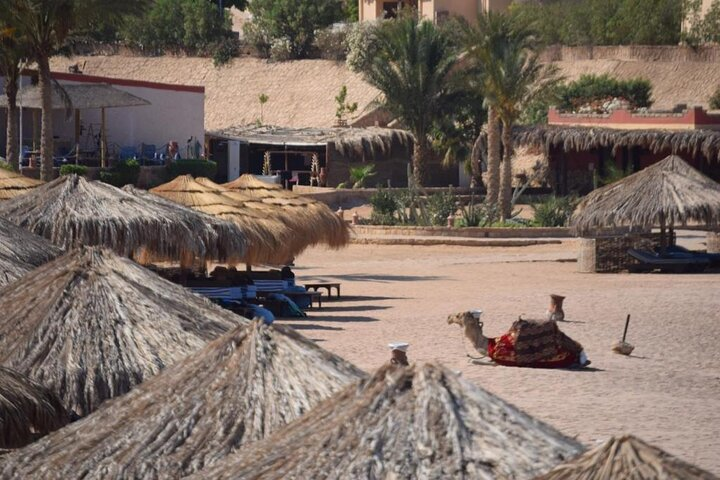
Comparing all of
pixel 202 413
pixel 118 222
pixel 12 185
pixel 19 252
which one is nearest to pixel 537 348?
pixel 19 252

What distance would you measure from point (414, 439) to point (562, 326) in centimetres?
1189

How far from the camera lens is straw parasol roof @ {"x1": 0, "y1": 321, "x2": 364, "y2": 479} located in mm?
6746

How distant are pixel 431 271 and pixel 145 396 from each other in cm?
1815

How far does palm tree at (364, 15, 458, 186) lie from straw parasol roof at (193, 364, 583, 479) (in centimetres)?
3476

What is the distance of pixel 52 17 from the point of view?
82.6 feet

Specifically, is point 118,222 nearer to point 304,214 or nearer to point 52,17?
point 304,214

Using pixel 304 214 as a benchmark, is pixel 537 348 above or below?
Result: below

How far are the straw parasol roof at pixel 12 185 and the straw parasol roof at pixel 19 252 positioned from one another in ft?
20.9

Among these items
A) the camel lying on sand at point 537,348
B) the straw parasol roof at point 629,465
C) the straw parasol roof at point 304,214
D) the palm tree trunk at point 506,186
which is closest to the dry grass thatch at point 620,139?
the palm tree trunk at point 506,186

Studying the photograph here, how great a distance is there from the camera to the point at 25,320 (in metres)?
9.28

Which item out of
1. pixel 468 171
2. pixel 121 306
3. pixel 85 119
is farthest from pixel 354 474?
pixel 468 171

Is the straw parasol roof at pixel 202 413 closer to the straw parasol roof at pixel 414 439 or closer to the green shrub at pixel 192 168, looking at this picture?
the straw parasol roof at pixel 414 439

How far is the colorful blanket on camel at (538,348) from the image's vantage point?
Answer: 14078 millimetres

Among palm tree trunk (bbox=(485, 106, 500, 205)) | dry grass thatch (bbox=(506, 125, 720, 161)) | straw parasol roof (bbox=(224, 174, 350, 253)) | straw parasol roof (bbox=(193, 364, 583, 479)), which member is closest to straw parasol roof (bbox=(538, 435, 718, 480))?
straw parasol roof (bbox=(193, 364, 583, 479))
